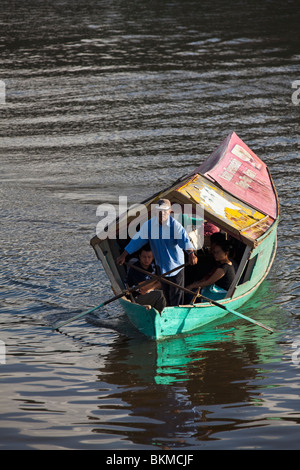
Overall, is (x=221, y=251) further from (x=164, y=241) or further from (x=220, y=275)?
(x=164, y=241)

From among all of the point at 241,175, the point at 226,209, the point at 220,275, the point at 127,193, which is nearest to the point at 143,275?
the point at 220,275

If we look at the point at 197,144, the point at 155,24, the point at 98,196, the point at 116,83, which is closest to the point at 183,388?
the point at 98,196

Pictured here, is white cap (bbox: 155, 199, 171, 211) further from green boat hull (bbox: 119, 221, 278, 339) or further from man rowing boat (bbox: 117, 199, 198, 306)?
green boat hull (bbox: 119, 221, 278, 339)

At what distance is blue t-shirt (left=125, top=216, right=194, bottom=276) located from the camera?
1023cm

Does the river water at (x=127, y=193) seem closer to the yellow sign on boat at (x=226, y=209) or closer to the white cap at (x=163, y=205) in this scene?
the yellow sign on boat at (x=226, y=209)

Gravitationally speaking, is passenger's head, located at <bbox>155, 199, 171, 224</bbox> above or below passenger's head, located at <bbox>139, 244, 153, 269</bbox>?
above

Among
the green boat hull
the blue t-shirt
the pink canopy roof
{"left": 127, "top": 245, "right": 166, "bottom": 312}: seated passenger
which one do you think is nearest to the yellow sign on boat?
the green boat hull

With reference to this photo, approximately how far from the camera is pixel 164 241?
10.3 meters

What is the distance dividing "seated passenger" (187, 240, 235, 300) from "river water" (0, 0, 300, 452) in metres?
0.54

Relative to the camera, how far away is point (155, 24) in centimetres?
3111

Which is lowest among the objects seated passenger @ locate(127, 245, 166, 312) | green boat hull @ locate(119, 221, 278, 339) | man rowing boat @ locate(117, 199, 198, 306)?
green boat hull @ locate(119, 221, 278, 339)

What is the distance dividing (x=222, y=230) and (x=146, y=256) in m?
1.73

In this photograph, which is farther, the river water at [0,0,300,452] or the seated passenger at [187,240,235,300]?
the seated passenger at [187,240,235,300]

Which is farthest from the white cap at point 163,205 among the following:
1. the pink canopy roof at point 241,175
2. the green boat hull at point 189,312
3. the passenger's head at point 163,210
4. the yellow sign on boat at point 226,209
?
the pink canopy roof at point 241,175
